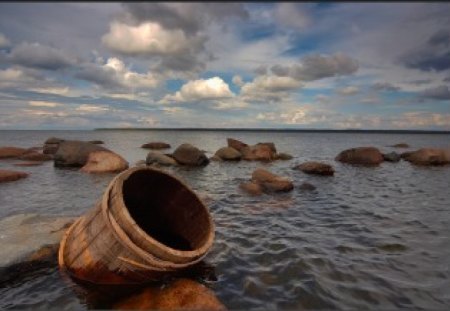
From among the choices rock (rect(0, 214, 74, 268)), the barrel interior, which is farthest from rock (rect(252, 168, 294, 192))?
rock (rect(0, 214, 74, 268))

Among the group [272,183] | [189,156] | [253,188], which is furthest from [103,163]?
[272,183]

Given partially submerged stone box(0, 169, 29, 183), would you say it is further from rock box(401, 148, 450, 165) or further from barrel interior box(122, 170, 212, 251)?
rock box(401, 148, 450, 165)

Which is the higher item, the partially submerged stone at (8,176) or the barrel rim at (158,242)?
the barrel rim at (158,242)

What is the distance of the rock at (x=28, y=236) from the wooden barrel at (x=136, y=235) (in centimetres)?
79

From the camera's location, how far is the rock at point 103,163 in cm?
2230

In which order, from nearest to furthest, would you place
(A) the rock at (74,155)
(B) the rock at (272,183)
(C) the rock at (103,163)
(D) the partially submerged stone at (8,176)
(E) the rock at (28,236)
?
(E) the rock at (28,236), (B) the rock at (272,183), (D) the partially submerged stone at (8,176), (C) the rock at (103,163), (A) the rock at (74,155)

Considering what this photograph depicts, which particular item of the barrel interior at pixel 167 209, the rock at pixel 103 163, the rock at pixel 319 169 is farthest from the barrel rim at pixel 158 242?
the rock at pixel 319 169

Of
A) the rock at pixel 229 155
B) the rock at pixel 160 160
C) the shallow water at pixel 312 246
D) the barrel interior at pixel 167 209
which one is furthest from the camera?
the rock at pixel 229 155

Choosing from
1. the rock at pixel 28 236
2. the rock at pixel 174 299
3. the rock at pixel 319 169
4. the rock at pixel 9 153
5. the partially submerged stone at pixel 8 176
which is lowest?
the rock at pixel 9 153

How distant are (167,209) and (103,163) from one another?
15560 mm

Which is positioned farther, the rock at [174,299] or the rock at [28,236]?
the rock at [28,236]

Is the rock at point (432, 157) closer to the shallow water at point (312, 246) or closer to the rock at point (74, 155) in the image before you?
the shallow water at point (312, 246)

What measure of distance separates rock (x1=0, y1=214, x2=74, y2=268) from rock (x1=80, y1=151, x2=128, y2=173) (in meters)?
13.5

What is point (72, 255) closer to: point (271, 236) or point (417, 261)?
point (271, 236)
